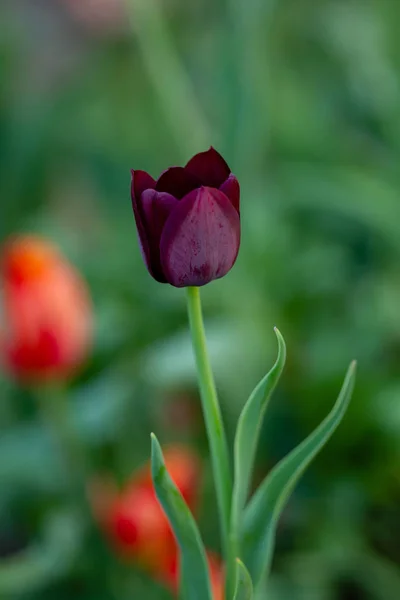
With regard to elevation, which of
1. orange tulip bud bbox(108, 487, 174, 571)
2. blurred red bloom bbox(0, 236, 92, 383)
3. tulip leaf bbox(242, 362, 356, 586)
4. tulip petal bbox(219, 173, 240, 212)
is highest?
tulip petal bbox(219, 173, 240, 212)

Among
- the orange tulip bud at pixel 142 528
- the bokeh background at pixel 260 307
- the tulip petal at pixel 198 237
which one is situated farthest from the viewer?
the bokeh background at pixel 260 307

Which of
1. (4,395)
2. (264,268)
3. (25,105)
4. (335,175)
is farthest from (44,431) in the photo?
(25,105)

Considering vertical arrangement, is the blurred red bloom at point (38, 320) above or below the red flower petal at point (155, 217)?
below

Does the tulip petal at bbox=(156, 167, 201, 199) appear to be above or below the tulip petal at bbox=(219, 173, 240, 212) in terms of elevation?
above

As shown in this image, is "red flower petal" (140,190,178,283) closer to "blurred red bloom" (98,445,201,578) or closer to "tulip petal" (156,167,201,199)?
"tulip petal" (156,167,201,199)

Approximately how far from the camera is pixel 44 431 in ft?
2.35

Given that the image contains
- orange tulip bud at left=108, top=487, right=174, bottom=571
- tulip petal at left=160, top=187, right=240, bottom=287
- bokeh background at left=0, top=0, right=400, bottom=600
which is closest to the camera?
tulip petal at left=160, top=187, right=240, bottom=287

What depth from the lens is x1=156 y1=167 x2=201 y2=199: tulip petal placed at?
320mm

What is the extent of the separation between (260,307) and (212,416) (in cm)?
42

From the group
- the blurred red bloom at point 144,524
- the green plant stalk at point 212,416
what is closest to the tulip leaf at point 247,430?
the green plant stalk at point 212,416

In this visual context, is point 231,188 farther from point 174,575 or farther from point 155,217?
point 174,575

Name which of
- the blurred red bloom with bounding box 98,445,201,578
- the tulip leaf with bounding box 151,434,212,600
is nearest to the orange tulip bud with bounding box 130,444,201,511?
the blurred red bloom with bounding box 98,445,201,578

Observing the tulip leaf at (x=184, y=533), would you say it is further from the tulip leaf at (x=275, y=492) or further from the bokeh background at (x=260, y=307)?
the bokeh background at (x=260, y=307)

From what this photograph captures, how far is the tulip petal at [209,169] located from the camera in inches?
12.8
